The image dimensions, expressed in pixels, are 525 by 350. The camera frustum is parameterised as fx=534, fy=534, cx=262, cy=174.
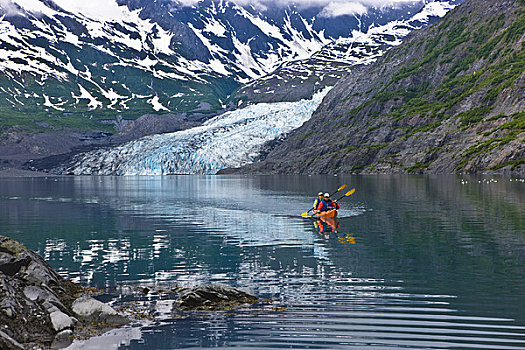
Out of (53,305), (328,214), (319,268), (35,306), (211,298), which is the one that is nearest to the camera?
(35,306)

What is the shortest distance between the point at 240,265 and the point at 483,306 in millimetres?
13538

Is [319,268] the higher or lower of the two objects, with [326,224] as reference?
lower

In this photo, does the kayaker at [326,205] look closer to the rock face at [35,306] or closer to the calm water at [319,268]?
the calm water at [319,268]

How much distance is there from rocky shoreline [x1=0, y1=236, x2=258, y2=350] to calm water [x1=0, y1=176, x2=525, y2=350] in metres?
1.01

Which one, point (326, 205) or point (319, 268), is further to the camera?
point (326, 205)

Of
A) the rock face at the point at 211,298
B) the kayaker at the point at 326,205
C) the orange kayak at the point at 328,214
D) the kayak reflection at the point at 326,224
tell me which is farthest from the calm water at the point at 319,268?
the kayaker at the point at 326,205

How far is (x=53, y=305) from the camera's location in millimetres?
17750

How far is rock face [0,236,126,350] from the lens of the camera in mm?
15858

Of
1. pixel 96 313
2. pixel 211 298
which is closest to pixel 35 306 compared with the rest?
pixel 96 313

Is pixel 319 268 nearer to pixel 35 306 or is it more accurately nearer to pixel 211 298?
pixel 211 298

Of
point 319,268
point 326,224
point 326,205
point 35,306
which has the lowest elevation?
point 319,268

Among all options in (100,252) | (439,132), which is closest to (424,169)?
(439,132)

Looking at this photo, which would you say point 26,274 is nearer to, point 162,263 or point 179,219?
point 162,263

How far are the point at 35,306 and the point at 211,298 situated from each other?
626 cm
